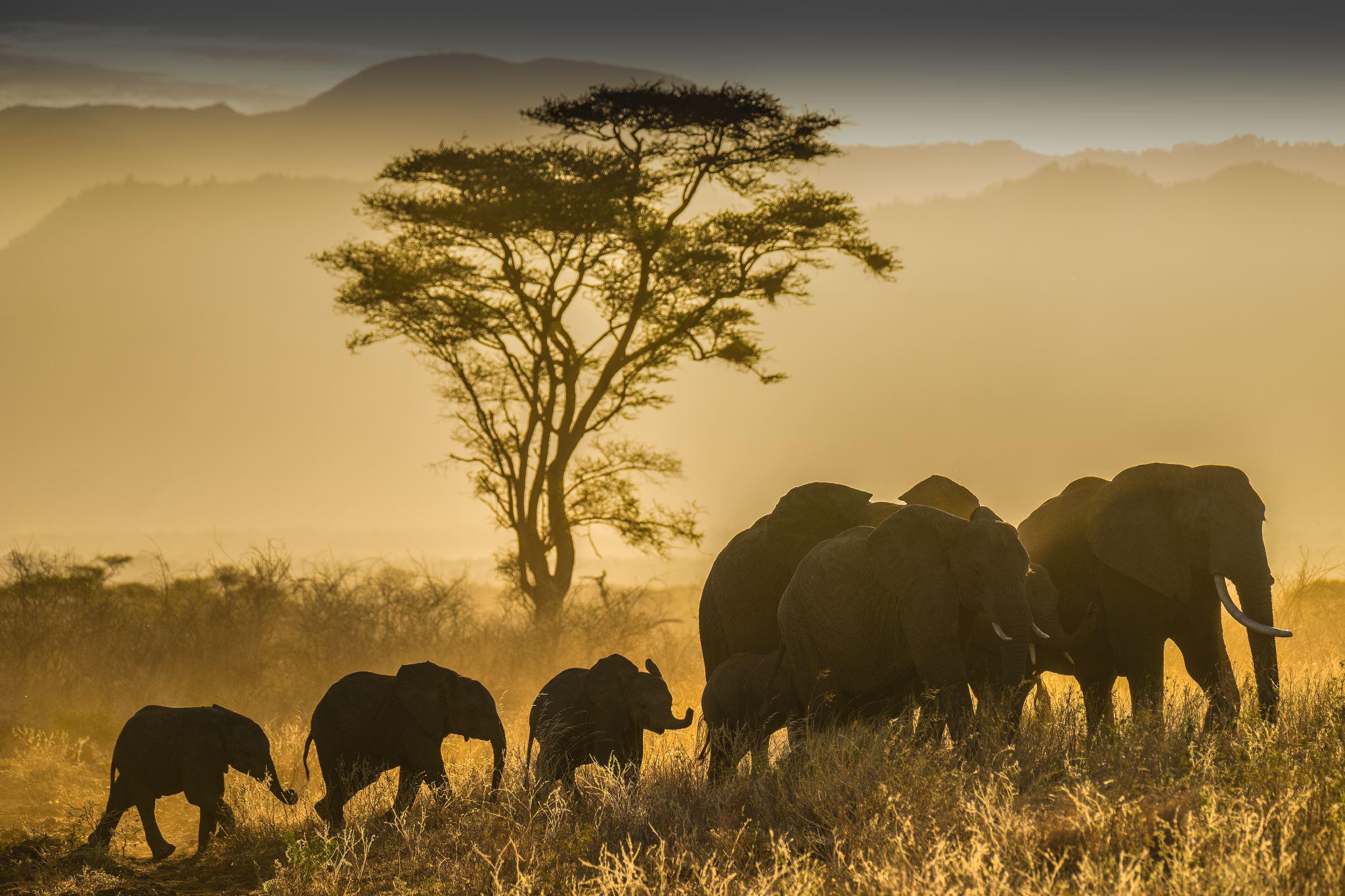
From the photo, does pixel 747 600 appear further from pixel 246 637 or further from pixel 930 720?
pixel 246 637

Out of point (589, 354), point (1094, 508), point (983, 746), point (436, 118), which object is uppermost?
point (436, 118)

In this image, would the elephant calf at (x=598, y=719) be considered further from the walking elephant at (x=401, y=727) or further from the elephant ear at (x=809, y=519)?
the elephant ear at (x=809, y=519)

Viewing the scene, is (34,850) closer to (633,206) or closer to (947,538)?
(947,538)

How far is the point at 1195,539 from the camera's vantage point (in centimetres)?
1087

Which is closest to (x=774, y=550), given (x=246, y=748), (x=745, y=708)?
(x=745, y=708)

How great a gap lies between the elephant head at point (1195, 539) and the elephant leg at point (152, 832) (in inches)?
306

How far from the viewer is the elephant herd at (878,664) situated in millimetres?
9539

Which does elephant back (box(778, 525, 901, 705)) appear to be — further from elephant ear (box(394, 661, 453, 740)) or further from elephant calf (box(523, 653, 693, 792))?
elephant ear (box(394, 661, 453, 740))

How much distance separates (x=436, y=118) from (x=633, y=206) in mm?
130379

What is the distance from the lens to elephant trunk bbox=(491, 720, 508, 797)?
10047 mm

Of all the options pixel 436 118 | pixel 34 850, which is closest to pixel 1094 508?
pixel 34 850

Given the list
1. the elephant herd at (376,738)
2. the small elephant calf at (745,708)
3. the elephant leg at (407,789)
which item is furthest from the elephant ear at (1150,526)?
the elephant leg at (407,789)

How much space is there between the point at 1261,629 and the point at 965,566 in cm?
274

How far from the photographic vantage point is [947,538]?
9.63 meters
